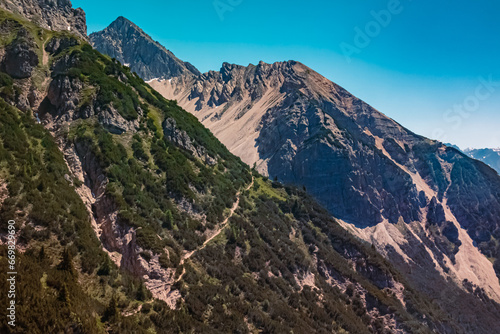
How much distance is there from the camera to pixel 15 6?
8575cm

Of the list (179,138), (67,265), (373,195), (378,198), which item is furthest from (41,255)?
(378,198)

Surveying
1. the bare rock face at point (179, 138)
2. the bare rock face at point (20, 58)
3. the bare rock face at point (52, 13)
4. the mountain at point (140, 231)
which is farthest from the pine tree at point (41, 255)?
the bare rock face at point (52, 13)

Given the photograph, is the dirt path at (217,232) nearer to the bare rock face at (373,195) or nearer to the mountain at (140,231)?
the mountain at (140,231)

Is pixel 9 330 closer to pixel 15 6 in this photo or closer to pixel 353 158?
pixel 15 6

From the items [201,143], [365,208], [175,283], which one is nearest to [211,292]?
[175,283]

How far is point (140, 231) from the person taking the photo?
37.0 meters

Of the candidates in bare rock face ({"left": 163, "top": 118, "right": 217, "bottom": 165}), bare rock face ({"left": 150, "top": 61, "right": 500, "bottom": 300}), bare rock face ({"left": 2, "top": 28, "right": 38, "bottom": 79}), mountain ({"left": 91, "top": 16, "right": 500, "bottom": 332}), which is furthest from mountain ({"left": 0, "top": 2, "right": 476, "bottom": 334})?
bare rock face ({"left": 150, "top": 61, "right": 500, "bottom": 300})

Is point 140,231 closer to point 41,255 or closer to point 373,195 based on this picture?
point 41,255

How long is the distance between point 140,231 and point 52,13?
343ft

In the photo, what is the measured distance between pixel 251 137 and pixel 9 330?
17849cm

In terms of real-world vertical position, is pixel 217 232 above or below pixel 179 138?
below

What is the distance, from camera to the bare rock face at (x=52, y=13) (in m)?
88.0

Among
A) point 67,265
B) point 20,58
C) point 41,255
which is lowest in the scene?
point 41,255

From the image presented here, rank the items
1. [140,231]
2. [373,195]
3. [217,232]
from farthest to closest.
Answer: [373,195], [217,232], [140,231]
